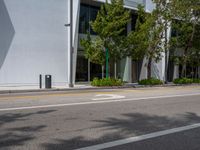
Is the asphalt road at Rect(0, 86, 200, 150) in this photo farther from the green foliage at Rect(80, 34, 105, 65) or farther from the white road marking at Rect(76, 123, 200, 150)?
the green foliage at Rect(80, 34, 105, 65)

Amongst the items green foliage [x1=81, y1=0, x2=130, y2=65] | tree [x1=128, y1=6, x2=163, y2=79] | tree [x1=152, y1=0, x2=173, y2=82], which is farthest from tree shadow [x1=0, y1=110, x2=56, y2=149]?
tree [x1=152, y1=0, x2=173, y2=82]

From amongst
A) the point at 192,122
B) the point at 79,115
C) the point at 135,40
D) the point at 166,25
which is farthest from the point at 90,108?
the point at 166,25

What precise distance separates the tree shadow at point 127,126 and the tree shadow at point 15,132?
68cm

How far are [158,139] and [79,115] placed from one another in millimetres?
3424

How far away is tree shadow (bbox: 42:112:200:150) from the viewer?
6.19 metres

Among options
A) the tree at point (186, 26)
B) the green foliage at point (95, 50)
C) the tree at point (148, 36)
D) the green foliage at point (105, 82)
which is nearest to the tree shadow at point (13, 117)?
the green foliage at point (105, 82)

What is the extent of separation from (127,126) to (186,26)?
25.6m

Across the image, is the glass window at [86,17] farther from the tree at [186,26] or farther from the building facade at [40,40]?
the tree at [186,26]

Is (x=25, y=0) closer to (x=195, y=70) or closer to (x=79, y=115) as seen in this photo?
(x=79, y=115)

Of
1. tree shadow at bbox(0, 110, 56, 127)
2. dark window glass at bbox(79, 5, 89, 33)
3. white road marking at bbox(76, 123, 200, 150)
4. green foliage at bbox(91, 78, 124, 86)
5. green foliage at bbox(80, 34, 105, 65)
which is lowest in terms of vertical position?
white road marking at bbox(76, 123, 200, 150)

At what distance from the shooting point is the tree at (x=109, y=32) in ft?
78.5

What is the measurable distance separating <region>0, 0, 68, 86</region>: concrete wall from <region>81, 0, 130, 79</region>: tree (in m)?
2.60

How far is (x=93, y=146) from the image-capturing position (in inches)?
235

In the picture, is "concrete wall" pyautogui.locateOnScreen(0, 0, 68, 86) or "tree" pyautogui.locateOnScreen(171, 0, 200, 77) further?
"tree" pyautogui.locateOnScreen(171, 0, 200, 77)
